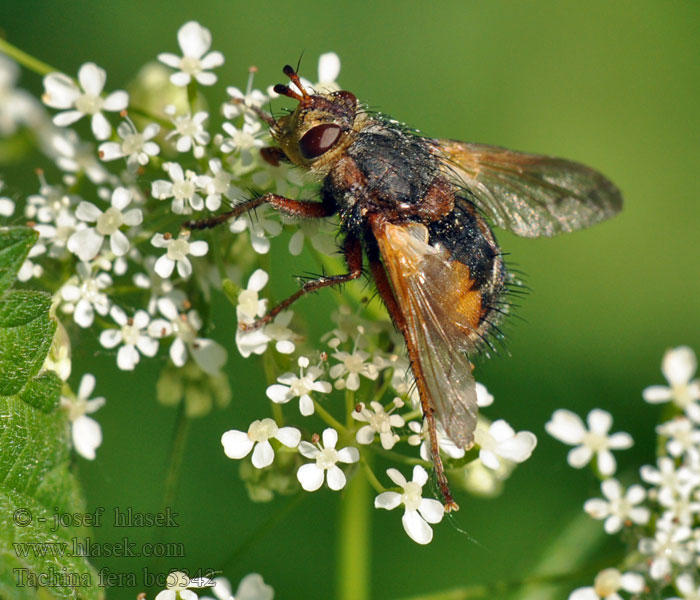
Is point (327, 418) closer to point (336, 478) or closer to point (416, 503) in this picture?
point (336, 478)

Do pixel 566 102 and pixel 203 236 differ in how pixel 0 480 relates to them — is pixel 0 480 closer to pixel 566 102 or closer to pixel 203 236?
pixel 203 236

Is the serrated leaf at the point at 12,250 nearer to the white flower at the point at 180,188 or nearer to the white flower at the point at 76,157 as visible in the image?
the white flower at the point at 180,188

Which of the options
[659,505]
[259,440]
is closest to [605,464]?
[659,505]

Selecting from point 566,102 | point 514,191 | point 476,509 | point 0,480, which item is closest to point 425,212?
point 514,191

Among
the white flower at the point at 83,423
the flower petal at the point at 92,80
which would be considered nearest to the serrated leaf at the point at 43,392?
the white flower at the point at 83,423

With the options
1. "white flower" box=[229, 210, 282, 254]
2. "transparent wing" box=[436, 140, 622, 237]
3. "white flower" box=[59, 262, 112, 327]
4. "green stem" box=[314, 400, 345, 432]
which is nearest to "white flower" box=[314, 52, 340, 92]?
"transparent wing" box=[436, 140, 622, 237]
